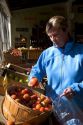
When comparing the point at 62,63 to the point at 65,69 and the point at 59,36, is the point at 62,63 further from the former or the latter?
the point at 59,36

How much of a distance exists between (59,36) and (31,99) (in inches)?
23.4

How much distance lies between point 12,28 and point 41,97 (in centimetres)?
1373

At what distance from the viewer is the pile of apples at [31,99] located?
11.9ft

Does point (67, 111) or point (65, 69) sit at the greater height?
point (65, 69)

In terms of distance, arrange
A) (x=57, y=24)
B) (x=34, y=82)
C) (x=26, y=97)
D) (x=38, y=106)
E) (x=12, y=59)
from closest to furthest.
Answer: (x=38, y=106)
(x=26, y=97)
(x=57, y=24)
(x=34, y=82)
(x=12, y=59)

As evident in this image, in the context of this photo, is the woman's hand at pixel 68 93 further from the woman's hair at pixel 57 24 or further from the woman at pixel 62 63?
the woman's hair at pixel 57 24

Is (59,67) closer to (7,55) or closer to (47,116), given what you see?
(47,116)

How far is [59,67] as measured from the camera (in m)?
3.97

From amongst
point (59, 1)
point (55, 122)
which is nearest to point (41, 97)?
point (55, 122)

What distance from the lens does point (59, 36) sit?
382 cm

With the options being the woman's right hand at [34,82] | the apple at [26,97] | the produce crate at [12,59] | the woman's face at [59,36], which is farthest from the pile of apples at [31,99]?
the produce crate at [12,59]

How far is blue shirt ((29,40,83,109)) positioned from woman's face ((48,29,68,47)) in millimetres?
51

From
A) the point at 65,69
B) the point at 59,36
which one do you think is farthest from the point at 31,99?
the point at 59,36

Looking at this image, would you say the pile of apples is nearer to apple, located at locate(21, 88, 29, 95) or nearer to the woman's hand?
apple, located at locate(21, 88, 29, 95)
